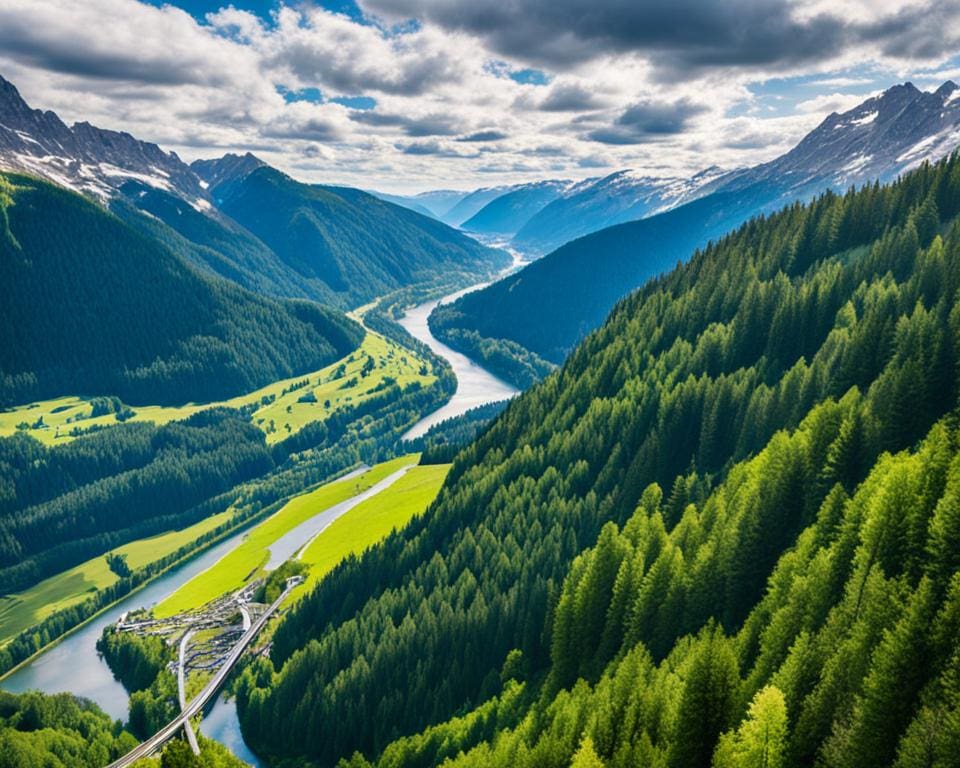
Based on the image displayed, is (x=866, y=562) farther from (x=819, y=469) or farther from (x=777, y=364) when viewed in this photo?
(x=777, y=364)

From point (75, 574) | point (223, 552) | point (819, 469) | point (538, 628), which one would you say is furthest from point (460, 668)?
point (75, 574)

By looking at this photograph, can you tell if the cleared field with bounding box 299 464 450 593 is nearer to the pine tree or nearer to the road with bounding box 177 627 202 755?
the road with bounding box 177 627 202 755

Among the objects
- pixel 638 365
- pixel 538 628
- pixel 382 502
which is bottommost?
pixel 382 502

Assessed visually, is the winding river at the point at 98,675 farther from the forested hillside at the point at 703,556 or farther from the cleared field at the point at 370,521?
the cleared field at the point at 370,521

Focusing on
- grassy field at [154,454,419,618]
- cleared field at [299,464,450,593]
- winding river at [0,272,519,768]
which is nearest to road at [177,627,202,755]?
winding river at [0,272,519,768]

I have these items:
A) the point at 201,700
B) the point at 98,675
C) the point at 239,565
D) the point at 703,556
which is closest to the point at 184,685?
the point at 201,700

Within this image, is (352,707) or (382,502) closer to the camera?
(352,707)

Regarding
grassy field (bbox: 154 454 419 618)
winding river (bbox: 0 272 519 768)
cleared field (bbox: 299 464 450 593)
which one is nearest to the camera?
winding river (bbox: 0 272 519 768)
